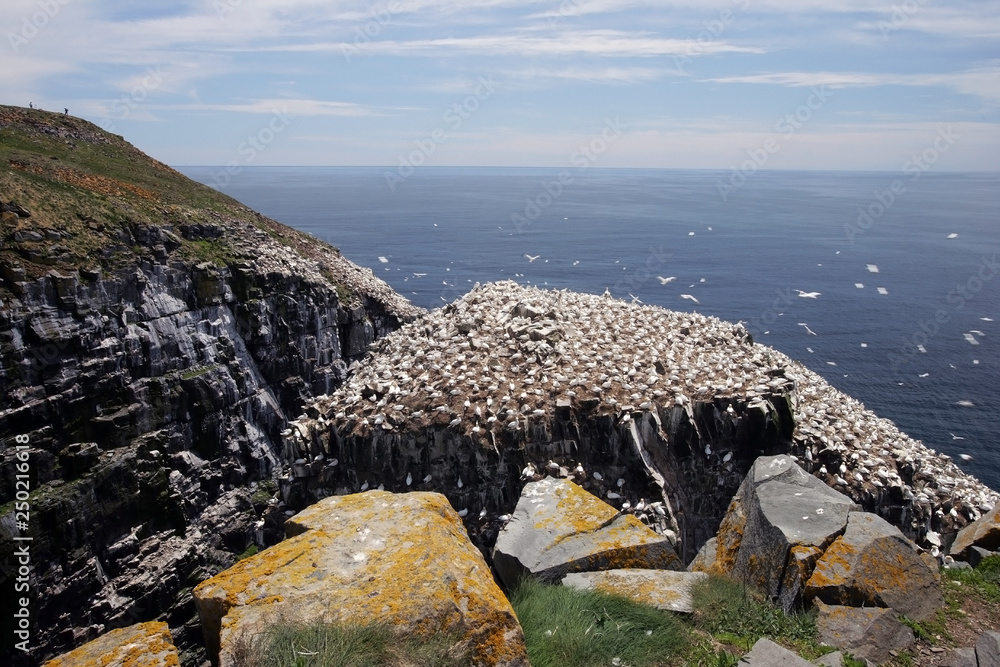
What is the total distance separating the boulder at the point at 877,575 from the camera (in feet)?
29.5

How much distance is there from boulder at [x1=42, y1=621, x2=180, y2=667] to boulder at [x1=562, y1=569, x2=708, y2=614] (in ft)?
16.8

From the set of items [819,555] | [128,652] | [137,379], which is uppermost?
[128,652]

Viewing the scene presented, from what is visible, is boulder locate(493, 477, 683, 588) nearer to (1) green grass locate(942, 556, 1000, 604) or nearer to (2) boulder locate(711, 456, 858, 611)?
(2) boulder locate(711, 456, 858, 611)

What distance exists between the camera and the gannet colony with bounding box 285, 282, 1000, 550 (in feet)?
57.0

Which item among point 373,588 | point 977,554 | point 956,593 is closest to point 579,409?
point 977,554

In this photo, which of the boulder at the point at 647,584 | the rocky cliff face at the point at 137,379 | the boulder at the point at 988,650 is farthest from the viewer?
the rocky cliff face at the point at 137,379

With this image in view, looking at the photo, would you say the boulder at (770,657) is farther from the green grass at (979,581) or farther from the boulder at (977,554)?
the boulder at (977,554)

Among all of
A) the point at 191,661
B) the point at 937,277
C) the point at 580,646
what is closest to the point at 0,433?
the point at 191,661

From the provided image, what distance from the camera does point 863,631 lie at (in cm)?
834

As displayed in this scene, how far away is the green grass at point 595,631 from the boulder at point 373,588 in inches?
34.1

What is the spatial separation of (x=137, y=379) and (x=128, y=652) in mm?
30695

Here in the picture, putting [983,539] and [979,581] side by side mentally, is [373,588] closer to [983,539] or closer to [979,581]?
[979,581]

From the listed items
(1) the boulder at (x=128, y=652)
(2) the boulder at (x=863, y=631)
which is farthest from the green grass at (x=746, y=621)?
(1) the boulder at (x=128, y=652)

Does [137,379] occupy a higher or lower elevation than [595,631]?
lower
